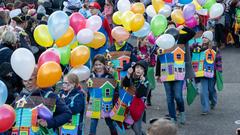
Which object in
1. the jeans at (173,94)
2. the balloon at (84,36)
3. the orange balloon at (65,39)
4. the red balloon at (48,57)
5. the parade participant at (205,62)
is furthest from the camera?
the parade participant at (205,62)

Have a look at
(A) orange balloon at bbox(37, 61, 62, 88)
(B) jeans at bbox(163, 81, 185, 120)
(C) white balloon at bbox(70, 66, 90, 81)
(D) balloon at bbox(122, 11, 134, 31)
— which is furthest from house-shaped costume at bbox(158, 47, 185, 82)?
(A) orange balloon at bbox(37, 61, 62, 88)

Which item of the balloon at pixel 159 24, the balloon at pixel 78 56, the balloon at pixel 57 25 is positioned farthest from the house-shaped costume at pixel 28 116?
the balloon at pixel 159 24

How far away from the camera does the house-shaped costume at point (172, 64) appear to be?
884 centimetres

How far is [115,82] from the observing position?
812cm

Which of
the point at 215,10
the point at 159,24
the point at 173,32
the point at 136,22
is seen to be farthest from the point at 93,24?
the point at 215,10

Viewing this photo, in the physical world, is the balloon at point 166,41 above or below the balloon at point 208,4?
below

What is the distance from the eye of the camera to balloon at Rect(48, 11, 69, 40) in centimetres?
716

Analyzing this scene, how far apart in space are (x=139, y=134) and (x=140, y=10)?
242 cm

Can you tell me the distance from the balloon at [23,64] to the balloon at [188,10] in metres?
3.89

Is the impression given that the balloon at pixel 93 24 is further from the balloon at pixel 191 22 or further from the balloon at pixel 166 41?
the balloon at pixel 191 22

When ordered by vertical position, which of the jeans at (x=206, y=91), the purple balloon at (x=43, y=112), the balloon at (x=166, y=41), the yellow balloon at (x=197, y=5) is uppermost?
the yellow balloon at (x=197, y=5)

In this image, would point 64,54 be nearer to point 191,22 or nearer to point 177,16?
point 177,16

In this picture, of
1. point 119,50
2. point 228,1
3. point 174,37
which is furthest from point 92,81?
point 228,1

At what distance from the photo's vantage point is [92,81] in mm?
8055
